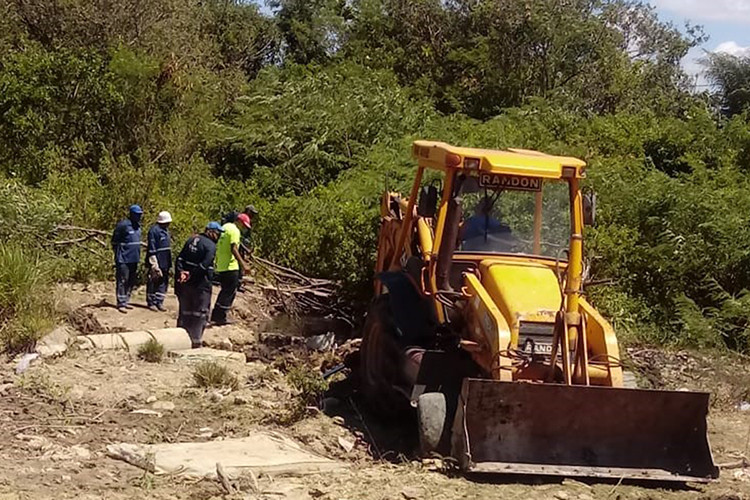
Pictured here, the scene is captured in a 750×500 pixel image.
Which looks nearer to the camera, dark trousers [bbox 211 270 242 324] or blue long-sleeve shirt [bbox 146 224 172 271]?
dark trousers [bbox 211 270 242 324]

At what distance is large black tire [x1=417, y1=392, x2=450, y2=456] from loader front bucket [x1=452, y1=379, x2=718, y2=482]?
1.05 ft

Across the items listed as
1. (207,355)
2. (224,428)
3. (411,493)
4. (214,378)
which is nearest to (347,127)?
(207,355)

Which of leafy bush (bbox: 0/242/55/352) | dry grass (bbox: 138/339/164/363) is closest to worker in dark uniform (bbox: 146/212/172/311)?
leafy bush (bbox: 0/242/55/352)

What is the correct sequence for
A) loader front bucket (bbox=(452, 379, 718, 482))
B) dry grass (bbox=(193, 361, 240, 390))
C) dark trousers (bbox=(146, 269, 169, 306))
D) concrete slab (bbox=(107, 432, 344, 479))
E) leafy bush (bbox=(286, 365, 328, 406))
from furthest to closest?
dark trousers (bbox=(146, 269, 169, 306)) → dry grass (bbox=(193, 361, 240, 390)) → leafy bush (bbox=(286, 365, 328, 406)) → concrete slab (bbox=(107, 432, 344, 479)) → loader front bucket (bbox=(452, 379, 718, 482))

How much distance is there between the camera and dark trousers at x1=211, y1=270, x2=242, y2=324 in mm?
13305

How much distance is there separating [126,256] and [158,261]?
1.43ft

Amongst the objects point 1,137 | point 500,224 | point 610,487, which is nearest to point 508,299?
point 500,224

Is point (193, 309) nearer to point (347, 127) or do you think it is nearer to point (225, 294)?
point (225, 294)

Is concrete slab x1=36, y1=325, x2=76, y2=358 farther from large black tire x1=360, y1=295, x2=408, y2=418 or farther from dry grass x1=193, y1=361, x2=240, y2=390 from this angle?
large black tire x1=360, y1=295, x2=408, y2=418

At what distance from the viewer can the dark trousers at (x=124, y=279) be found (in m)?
13.5

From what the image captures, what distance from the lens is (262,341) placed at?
13.3m

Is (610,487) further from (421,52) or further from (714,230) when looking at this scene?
(421,52)

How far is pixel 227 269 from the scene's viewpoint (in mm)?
13219

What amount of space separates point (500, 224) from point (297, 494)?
9.82 ft
